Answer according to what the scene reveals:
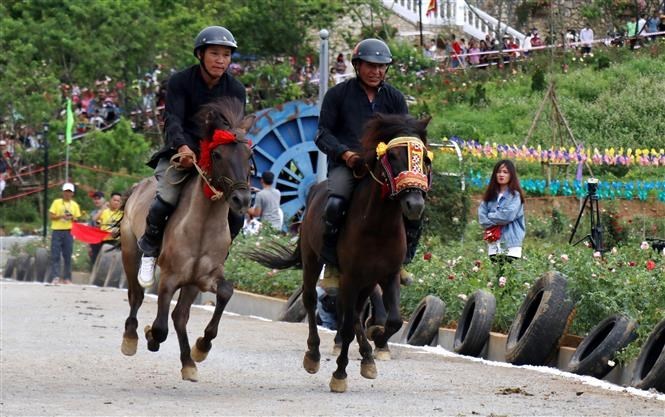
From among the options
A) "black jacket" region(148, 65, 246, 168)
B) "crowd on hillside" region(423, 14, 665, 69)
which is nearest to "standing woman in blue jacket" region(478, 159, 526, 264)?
"black jacket" region(148, 65, 246, 168)

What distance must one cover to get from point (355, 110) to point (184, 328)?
89.7 inches

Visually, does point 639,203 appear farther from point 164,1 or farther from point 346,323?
point 164,1

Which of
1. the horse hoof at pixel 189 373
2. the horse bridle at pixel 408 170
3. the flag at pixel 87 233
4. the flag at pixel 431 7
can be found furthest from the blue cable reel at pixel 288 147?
the horse bridle at pixel 408 170

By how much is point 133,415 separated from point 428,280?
25.1 feet

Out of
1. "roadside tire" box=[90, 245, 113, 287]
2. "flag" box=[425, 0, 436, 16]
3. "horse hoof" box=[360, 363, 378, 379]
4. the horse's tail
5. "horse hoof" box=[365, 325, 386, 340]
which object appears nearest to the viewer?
"horse hoof" box=[360, 363, 378, 379]

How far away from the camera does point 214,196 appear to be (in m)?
12.7

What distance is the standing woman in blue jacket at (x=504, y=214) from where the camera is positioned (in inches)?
717

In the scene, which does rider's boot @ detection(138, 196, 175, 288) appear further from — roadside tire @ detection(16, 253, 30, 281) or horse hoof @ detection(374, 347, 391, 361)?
roadside tire @ detection(16, 253, 30, 281)

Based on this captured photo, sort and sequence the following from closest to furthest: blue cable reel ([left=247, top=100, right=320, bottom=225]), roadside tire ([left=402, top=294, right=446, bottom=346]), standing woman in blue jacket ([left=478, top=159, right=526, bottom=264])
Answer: roadside tire ([left=402, top=294, right=446, bottom=346])
standing woman in blue jacket ([left=478, top=159, right=526, bottom=264])
blue cable reel ([left=247, top=100, right=320, bottom=225])

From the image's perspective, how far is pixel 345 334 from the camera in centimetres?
1270

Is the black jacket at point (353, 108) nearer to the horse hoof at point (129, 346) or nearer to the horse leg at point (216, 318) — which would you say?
the horse leg at point (216, 318)

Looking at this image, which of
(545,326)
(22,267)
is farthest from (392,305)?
(22,267)

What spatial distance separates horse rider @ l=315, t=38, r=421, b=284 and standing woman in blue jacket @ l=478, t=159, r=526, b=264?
4901 mm

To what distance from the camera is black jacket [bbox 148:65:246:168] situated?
43.8ft
